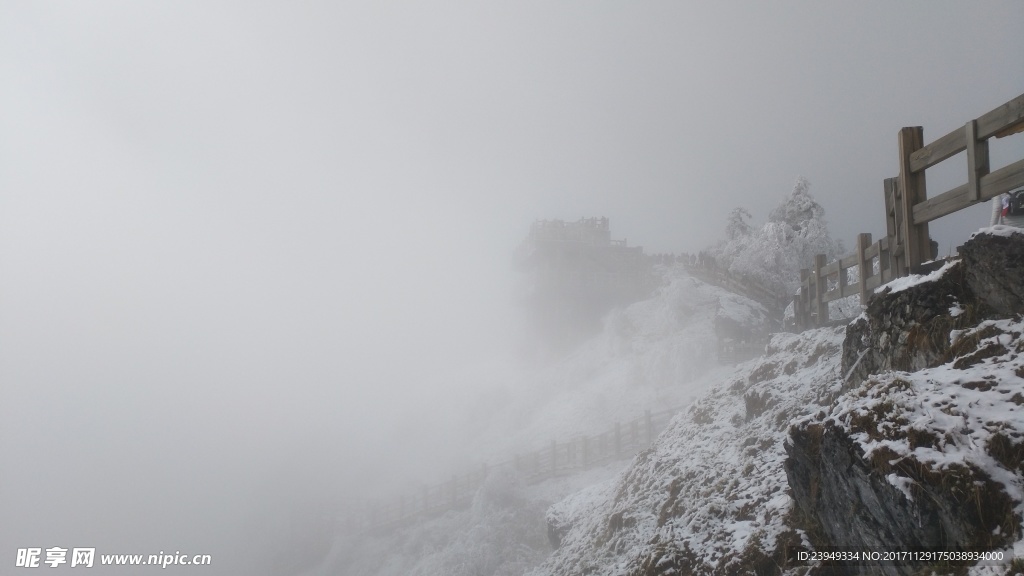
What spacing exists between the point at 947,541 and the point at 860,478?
1016mm

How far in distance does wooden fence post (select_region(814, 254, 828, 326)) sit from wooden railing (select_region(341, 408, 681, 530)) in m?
12.0

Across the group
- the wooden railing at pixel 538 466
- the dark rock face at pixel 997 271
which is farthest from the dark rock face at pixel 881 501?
the wooden railing at pixel 538 466

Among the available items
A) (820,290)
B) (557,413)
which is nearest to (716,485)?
(820,290)

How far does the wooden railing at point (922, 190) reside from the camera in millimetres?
6359

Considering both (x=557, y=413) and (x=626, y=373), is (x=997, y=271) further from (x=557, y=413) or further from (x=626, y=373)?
(x=557, y=413)

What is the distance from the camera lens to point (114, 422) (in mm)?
86125

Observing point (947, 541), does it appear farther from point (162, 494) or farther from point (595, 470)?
point (162, 494)

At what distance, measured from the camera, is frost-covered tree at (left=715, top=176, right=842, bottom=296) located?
33.0m

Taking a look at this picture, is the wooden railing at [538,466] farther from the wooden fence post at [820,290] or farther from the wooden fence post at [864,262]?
the wooden fence post at [864,262]

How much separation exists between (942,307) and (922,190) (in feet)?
7.48

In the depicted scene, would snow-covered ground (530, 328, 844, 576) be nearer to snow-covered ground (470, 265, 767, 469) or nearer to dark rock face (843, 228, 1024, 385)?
dark rock face (843, 228, 1024, 385)

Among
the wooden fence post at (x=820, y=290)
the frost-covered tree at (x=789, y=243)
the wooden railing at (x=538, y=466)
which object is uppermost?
the frost-covered tree at (x=789, y=243)

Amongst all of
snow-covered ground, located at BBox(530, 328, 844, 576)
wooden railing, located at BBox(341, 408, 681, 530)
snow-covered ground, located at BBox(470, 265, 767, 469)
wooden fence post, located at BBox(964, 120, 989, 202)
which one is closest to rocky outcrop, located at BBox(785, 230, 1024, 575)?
wooden fence post, located at BBox(964, 120, 989, 202)

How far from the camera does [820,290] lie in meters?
14.1
